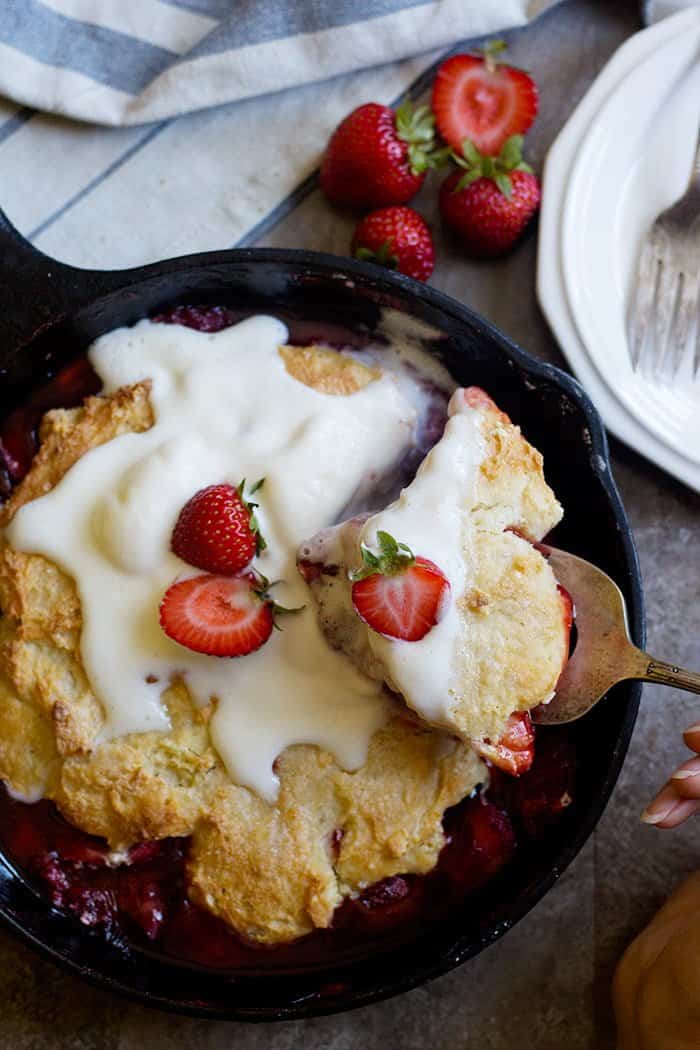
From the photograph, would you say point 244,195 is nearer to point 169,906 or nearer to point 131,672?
point 131,672

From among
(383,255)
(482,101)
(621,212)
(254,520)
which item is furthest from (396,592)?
(482,101)

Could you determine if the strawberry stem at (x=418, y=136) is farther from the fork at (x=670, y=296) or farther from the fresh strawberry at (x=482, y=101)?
the fork at (x=670, y=296)

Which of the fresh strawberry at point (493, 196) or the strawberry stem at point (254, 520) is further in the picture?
the fresh strawberry at point (493, 196)

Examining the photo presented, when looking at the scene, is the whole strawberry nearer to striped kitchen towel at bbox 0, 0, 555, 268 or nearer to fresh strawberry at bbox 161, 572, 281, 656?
striped kitchen towel at bbox 0, 0, 555, 268

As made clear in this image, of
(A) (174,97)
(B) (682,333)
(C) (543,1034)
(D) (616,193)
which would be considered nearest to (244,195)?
(A) (174,97)

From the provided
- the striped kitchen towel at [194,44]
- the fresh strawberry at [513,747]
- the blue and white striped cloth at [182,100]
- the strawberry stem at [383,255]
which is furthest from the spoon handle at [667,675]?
the striped kitchen towel at [194,44]

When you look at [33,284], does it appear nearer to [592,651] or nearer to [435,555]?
[435,555]
